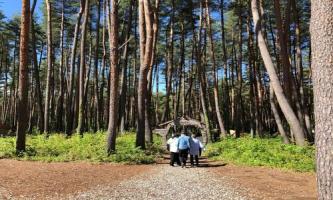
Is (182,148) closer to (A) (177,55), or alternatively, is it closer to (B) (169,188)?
(B) (169,188)

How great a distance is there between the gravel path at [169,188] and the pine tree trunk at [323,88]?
4.65 m

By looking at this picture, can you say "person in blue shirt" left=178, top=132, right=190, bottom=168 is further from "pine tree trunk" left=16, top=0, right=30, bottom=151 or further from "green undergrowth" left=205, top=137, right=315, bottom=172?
"pine tree trunk" left=16, top=0, right=30, bottom=151

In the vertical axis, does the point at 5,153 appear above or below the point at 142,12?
below

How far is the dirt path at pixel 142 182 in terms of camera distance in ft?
30.1

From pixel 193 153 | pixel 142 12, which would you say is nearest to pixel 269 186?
pixel 193 153

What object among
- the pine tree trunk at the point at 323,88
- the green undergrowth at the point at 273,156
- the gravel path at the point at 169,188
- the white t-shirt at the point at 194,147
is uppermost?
the pine tree trunk at the point at 323,88

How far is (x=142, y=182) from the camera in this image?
11.1 metres

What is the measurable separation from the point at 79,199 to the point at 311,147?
11282 millimetres

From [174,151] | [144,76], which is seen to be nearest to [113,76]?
[144,76]

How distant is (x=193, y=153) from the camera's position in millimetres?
16016

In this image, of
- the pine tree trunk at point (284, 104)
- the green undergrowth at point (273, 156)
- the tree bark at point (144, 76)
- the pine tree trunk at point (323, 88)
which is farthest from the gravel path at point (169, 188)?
the pine tree trunk at point (284, 104)

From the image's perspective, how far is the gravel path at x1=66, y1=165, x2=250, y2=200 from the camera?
9.05m

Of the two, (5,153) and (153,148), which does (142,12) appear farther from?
(5,153)

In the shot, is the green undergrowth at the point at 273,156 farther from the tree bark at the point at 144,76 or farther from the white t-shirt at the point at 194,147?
the tree bark at the point at 144,76
